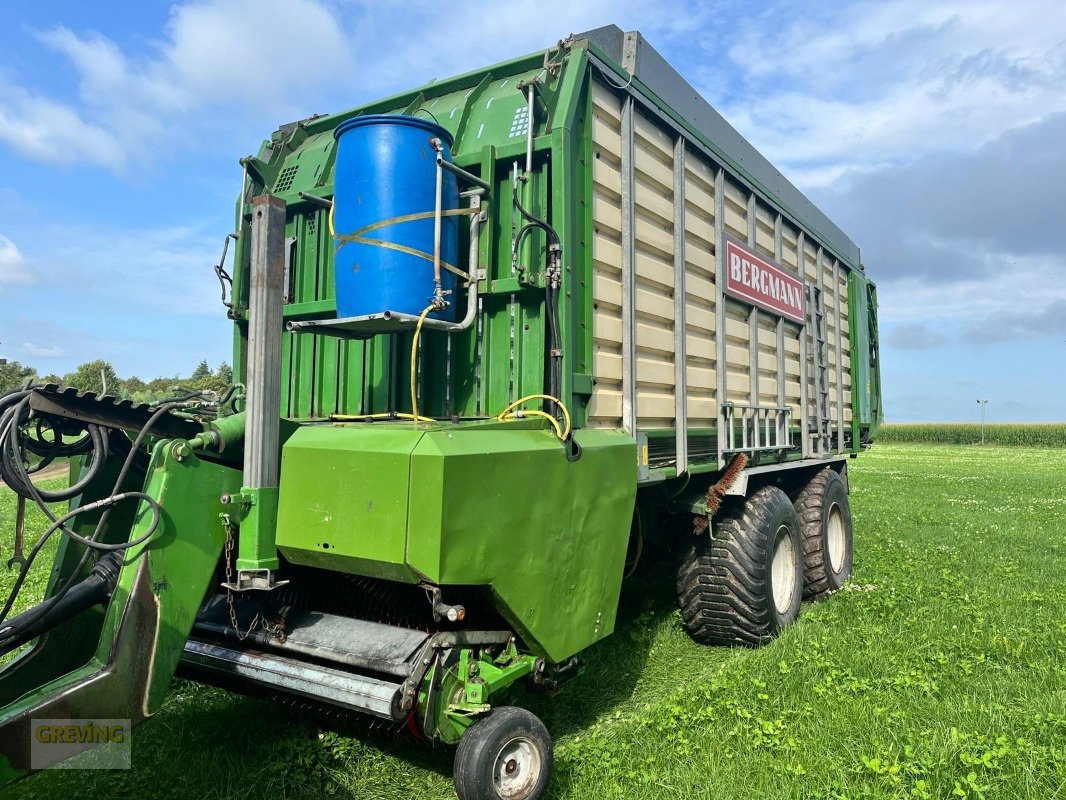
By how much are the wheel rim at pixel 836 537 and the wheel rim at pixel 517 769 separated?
4645 millimetres

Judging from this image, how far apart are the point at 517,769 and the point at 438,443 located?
1.25m

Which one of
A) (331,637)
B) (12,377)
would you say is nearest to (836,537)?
(331,637)

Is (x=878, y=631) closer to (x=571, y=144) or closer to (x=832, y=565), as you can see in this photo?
(x=832, y=565)

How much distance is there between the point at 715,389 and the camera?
516cm

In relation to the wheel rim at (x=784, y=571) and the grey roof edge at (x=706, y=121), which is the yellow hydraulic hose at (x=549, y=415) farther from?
the wheel rim at (x=784, y=571)

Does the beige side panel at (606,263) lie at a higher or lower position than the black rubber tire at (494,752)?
higher

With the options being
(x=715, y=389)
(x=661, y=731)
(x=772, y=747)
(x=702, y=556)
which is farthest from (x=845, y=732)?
(x=715, y=389)

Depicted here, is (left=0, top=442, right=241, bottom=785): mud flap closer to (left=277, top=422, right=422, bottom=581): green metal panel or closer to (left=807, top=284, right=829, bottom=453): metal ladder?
(left=277, top=422, right=422, bottom=581): green metal panel

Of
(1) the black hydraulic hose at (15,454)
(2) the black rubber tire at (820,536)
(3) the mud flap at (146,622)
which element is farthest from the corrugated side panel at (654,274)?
(1) the black hydraulic hose at (15,454)

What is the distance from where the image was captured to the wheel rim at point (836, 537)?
6.89 m

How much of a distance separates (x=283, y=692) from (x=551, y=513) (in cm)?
127

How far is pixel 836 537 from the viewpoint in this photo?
709 cm

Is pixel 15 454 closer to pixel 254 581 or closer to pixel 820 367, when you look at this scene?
pixel 254 581

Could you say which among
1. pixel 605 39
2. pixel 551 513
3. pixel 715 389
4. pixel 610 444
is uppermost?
pixel 605 39
